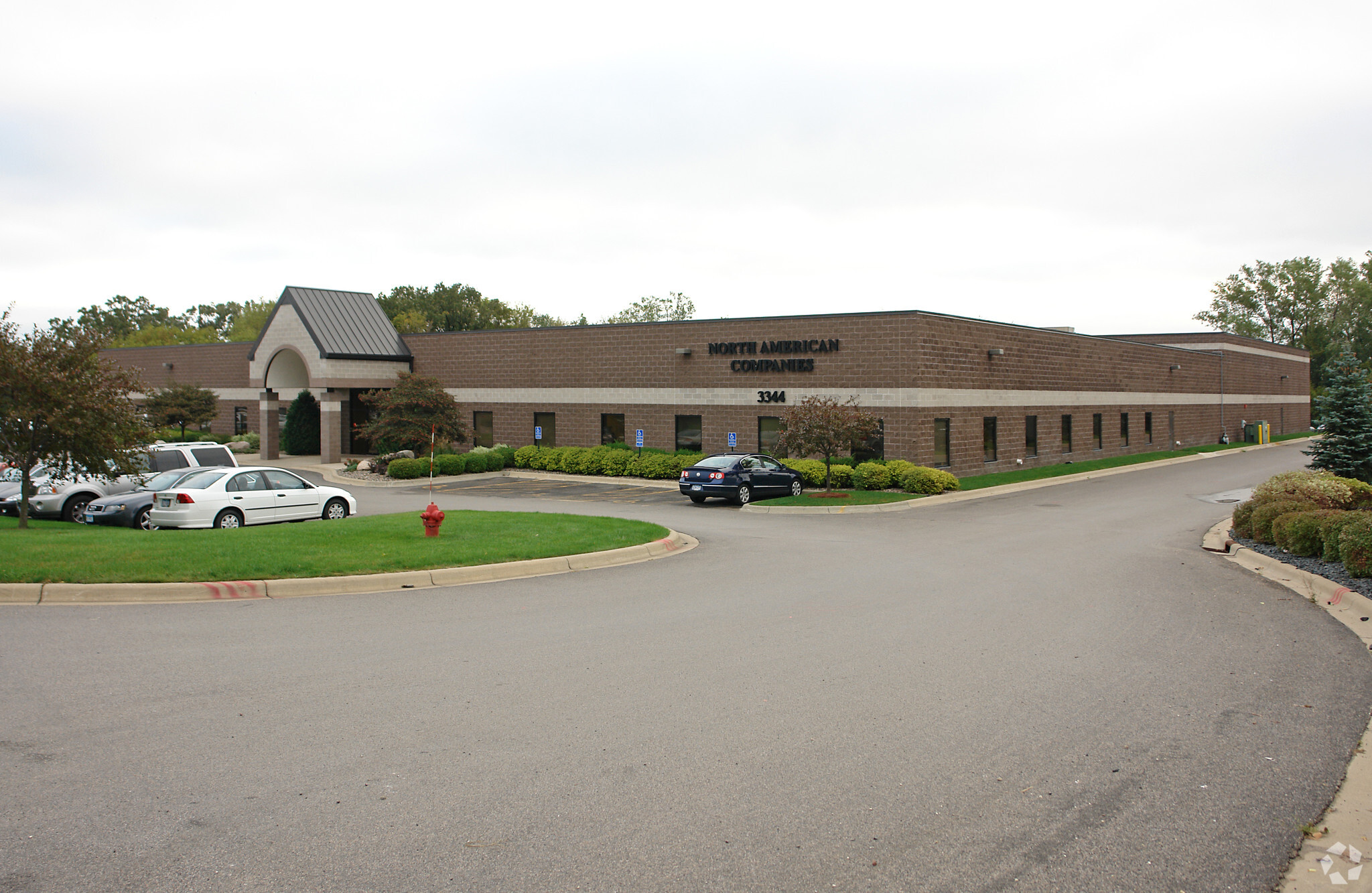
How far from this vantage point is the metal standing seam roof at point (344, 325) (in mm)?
41125

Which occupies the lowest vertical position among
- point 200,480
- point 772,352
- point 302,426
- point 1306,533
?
point 1306,533

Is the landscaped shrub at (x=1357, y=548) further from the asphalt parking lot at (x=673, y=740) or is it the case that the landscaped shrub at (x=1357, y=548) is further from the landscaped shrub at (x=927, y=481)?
the landscaped shrub at (x=927, y=481)

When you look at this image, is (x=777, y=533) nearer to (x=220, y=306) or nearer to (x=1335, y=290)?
(x=1335, y=290)

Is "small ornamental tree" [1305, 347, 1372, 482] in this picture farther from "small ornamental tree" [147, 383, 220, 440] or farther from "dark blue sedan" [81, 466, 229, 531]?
"small ornamental tree" [147, 383, 220, 440]

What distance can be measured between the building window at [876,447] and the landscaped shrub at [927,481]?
1.96 m

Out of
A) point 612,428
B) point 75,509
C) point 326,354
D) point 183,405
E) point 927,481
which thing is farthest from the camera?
point 183,405

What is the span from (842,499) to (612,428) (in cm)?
1362

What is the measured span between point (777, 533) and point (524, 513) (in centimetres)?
539

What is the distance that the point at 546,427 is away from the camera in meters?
39.5

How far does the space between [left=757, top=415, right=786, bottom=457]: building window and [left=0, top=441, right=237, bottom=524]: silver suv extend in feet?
56.4

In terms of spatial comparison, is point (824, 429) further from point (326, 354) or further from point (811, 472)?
point (326, 354)

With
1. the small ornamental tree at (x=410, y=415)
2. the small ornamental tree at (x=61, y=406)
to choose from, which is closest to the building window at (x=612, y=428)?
the small ornamental tree at (x=410, y=415)

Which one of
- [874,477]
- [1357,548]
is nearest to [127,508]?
[874,477]

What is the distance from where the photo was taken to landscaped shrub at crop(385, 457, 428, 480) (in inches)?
1356
